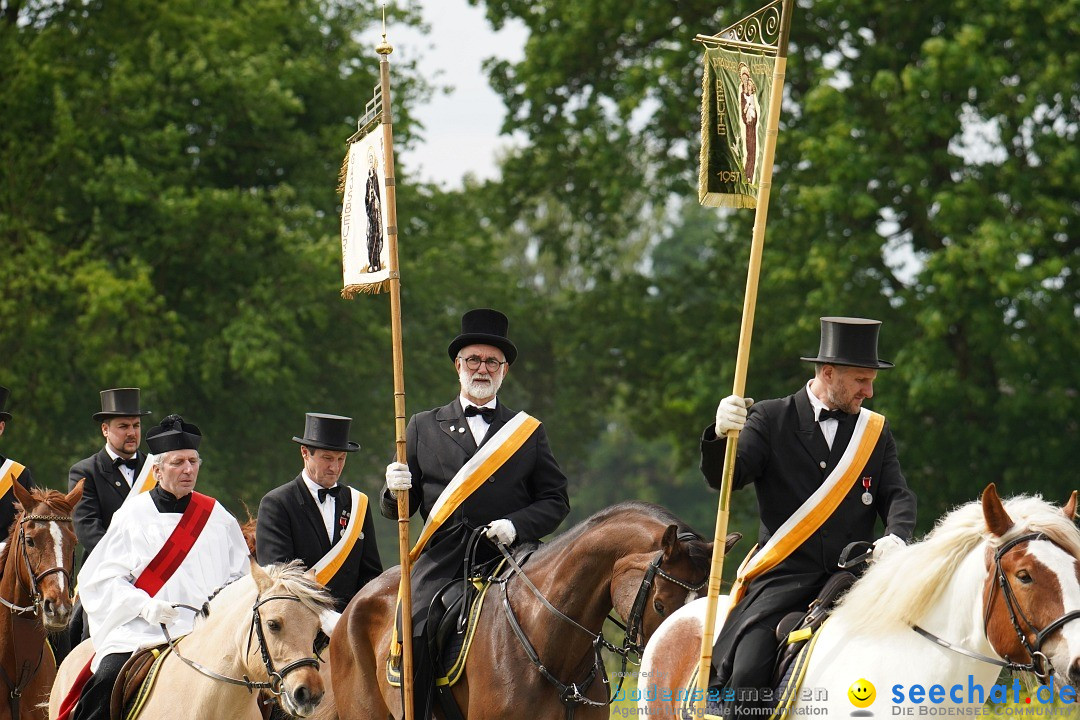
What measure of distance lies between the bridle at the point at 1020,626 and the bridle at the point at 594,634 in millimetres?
1729

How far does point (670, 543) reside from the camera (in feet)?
22.6

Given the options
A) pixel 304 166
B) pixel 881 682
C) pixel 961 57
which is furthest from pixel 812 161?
pixel 881 682

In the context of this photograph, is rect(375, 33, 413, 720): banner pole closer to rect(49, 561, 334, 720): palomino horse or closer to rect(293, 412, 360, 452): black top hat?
rect(49, 561, 334, 720): palomino horse

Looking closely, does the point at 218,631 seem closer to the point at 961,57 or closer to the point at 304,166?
the point at 961,57

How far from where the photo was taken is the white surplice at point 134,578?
8477mm

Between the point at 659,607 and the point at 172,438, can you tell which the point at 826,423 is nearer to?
Answer: the point at 659,607

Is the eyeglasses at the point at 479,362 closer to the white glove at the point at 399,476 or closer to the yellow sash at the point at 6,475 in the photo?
the white glove at the point at 399,476

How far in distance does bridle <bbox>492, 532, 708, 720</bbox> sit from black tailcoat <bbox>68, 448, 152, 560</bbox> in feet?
10.8

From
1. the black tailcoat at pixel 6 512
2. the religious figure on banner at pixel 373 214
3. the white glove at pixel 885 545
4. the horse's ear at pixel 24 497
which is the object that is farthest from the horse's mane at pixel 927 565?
the black tailcoat at pixel 6 512

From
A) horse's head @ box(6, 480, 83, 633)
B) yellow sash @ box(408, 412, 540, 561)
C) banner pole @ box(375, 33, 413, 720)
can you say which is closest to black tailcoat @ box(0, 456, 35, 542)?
horse's head @ box(6, 480, 83, 633)

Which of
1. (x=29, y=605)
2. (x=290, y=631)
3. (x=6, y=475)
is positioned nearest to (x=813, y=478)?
(x=290, y=631)

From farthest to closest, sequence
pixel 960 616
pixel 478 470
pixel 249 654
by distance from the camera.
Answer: pixel 478 470, pixel 249 654, pixel 960 616

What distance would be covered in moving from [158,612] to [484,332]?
2324 millimetres

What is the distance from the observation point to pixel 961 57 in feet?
61.8
